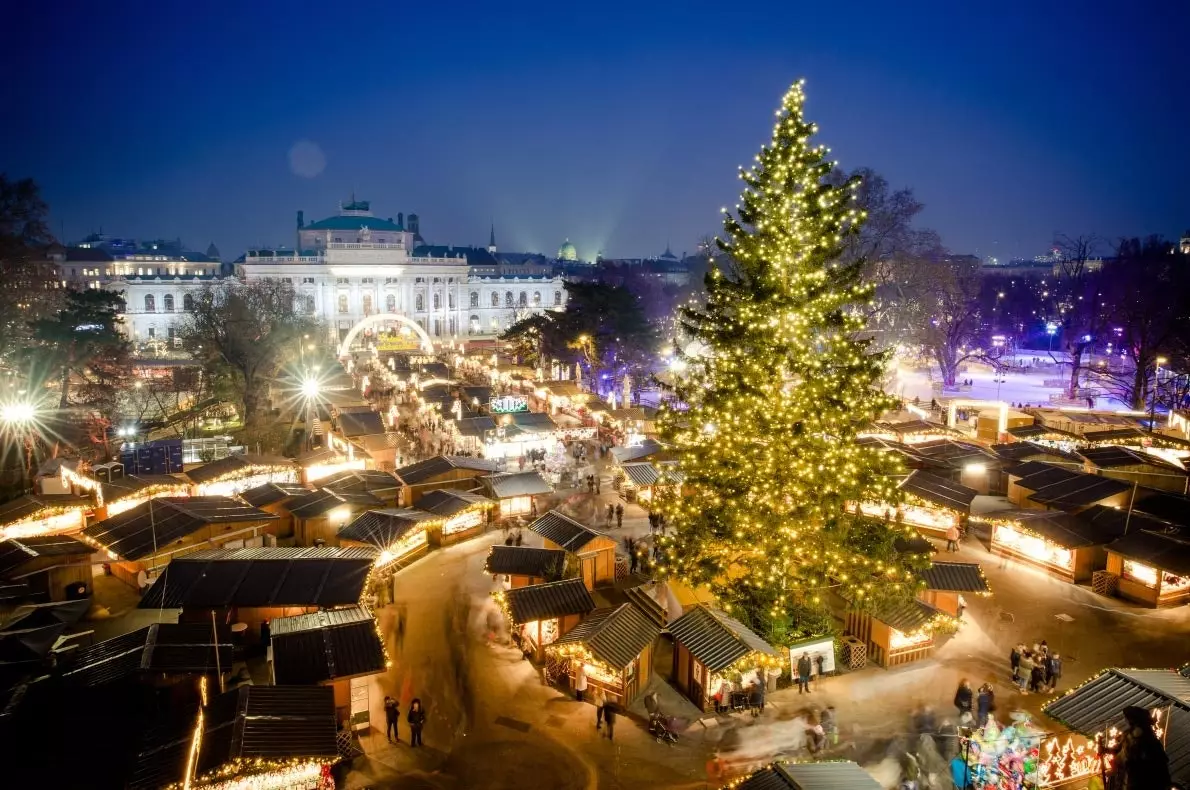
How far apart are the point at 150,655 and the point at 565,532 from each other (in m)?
8.06

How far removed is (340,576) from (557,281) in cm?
7440

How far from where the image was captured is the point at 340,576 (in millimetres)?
13445

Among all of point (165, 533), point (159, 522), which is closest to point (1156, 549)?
point (165, 533)

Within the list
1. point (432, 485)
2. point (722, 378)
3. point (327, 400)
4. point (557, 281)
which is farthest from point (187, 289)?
point (722, 378)

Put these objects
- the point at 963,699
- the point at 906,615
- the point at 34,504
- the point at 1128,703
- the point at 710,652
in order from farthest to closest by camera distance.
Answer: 1. the point at 34,504
2. the point at 906,615
3. the point at 710,652
4. the point at 963,699
5. the point at 1128,703

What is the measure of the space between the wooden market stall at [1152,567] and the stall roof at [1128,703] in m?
5.82

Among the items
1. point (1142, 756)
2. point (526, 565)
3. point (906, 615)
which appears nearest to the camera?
point (1142, 756)

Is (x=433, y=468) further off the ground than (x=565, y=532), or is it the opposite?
(x=433, y=468)

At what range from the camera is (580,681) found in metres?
11.7

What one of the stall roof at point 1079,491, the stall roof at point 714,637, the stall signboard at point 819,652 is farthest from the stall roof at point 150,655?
the stall roof at point 1079,491

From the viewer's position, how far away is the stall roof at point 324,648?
34.1ft

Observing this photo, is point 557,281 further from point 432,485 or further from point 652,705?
point 652,705

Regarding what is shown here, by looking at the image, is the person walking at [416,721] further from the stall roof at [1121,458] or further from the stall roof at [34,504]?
the stall roof at [1121,458]

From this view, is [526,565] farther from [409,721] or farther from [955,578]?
[955,578]
